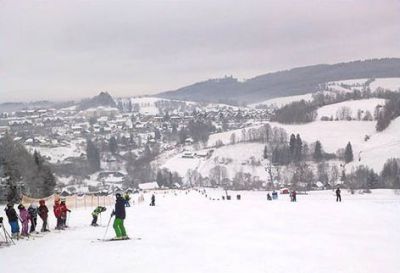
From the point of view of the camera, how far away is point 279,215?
1227 inches

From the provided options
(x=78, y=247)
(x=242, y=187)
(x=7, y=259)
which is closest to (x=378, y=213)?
(x=78, y=247)

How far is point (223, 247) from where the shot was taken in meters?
18.9

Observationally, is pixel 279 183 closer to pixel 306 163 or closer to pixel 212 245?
pixel 306 163

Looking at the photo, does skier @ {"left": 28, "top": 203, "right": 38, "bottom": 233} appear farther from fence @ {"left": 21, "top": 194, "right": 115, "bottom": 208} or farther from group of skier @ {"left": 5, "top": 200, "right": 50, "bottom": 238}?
fence @ {"left": 21, "top": 194, "right": 115, "bottom": 208}

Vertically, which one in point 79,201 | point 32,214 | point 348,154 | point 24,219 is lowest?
point 79,201

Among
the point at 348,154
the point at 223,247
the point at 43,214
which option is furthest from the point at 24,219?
the point at 348,154

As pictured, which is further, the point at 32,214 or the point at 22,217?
the point at 32,214

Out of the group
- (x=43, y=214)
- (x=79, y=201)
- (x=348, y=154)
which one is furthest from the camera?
(x=348, y=154)

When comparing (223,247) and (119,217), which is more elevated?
(119,217)

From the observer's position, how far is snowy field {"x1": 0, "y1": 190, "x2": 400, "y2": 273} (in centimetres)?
1559

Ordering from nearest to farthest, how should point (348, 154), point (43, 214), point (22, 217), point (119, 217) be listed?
point (119, 217), point (22, 217), point (43, 214), point (348, 154)

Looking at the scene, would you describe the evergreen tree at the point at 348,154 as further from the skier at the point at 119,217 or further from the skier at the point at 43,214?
the skier at the point at 119,217

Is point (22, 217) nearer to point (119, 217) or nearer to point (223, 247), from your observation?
point (119, 217)

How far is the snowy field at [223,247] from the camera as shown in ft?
51.2
